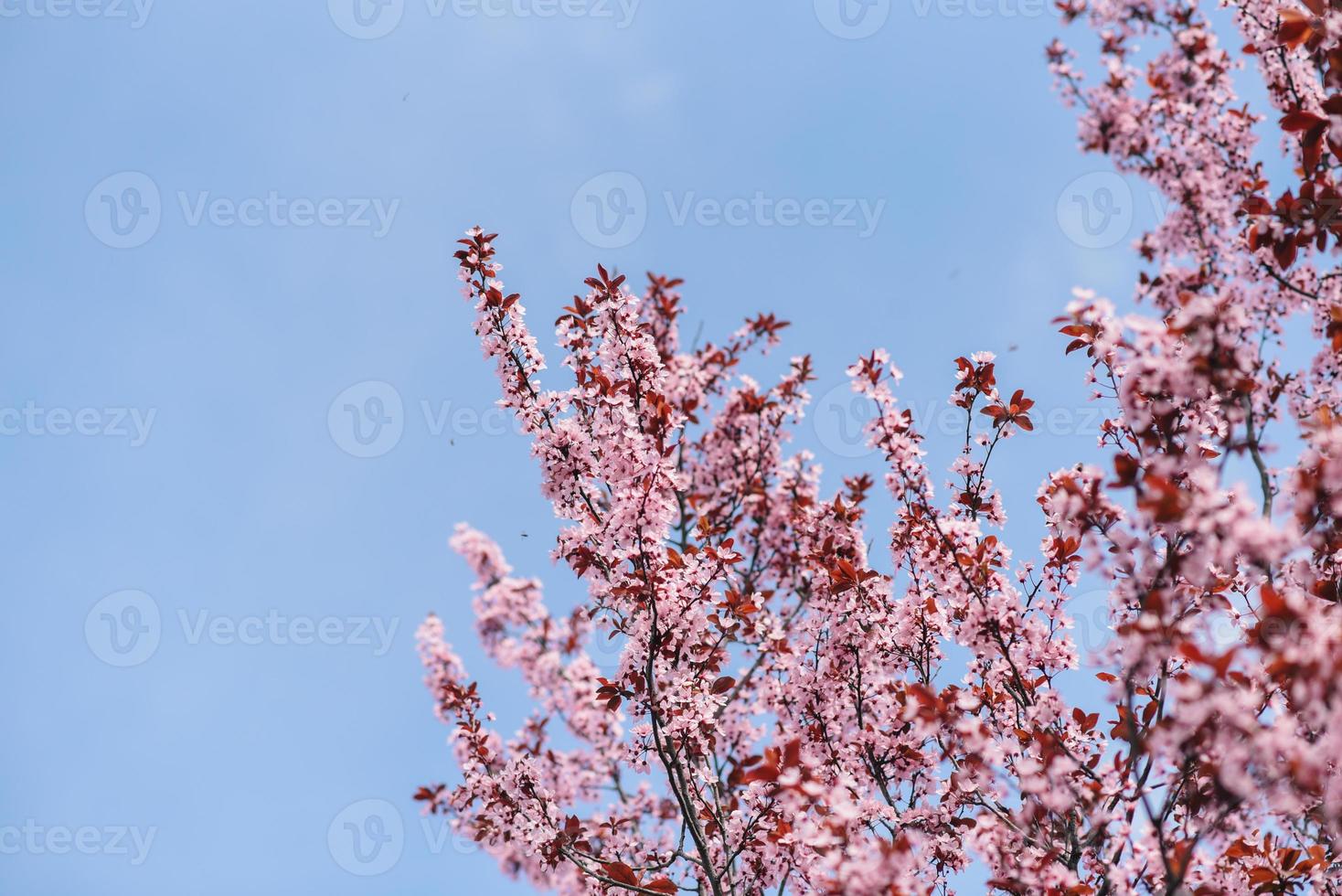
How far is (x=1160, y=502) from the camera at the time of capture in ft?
7.47

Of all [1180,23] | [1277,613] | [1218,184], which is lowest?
[1277,613]

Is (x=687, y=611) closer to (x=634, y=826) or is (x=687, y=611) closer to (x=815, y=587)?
(x=815, y=587)

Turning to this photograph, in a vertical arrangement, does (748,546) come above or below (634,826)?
above

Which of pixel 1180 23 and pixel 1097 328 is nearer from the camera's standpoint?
pixel 1097 328

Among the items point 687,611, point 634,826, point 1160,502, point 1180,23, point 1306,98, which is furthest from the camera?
point 1180,23

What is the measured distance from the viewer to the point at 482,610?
40.2 feet

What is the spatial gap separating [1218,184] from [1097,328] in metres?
7.24

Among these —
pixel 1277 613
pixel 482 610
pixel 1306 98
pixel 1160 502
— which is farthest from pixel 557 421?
pixel 482 610

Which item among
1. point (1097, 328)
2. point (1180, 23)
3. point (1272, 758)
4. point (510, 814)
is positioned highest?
point (1180, 23)

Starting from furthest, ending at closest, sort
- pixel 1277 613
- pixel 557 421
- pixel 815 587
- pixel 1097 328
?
pixel 815 587
pixel 557 421
pixel 1097 328
pixel 1277 613

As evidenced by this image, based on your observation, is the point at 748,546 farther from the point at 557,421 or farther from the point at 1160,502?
the point at 1160,502

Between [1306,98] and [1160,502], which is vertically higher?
[1306,98]

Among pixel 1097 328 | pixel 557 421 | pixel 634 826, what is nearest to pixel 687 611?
pixel 557 421

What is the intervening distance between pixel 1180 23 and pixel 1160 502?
34.5 feet
